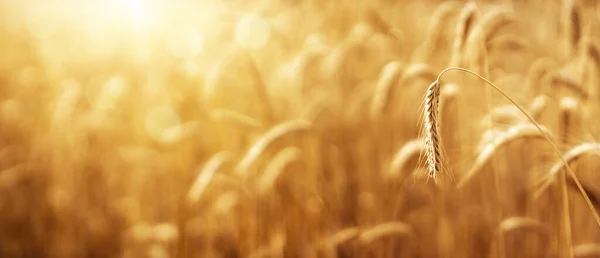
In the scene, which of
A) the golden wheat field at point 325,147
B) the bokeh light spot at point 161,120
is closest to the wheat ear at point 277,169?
the golden wheat field at point 325,147

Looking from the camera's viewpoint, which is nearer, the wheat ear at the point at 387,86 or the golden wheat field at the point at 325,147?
the golden wheat field at the point at 325,147

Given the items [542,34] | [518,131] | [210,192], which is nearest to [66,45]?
[210,192]

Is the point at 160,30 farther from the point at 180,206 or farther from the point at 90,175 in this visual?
the point at 180,206

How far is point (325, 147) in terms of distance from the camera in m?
2.52

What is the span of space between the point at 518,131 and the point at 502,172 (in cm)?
84

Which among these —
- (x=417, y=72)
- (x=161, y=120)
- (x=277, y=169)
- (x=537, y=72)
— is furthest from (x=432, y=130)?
(x=161, y=120)

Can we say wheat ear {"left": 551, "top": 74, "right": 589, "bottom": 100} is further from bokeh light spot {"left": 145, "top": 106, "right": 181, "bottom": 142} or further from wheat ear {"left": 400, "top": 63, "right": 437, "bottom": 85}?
bokeh light spot {"left": 145, "top": 106, "right": 181, "bottom": 142}

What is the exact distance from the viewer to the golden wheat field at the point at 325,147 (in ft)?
5.24

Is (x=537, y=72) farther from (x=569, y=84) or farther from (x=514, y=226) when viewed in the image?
(x=514, y=226)

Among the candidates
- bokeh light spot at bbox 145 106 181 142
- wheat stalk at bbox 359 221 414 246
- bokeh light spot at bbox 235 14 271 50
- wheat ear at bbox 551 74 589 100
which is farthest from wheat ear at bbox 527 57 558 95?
bokeh light spot at bbox 145 106 181 142

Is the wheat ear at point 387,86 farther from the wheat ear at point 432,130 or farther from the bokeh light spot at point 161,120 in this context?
the bokeh light spot at point 161,120

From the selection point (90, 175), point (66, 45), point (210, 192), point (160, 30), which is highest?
point (66, 45)

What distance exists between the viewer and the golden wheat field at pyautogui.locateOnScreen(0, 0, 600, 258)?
5.24 ft

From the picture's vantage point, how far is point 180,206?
2.37m
